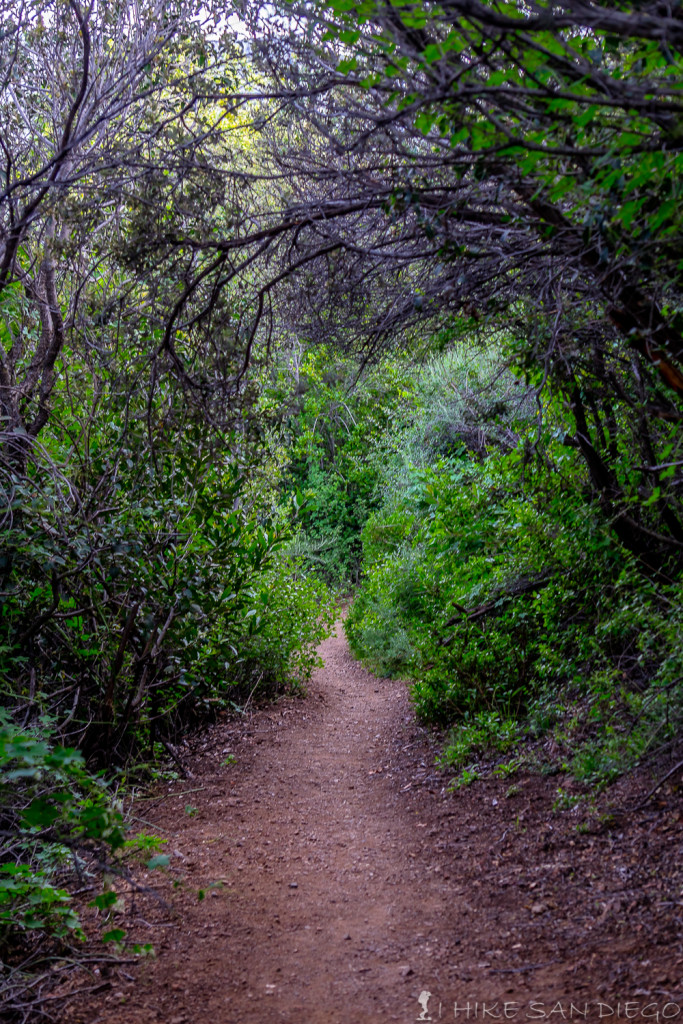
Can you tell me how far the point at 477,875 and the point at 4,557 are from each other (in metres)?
3.79

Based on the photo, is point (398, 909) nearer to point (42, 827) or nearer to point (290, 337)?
point (42, 827)

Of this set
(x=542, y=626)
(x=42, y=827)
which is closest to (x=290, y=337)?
(x=542, y=626)

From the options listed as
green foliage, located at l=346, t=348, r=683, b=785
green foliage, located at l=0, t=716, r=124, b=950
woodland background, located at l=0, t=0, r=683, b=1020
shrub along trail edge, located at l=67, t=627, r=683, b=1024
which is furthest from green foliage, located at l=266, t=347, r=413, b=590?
green foliage, located at l=0, t=716, r=124, b=950

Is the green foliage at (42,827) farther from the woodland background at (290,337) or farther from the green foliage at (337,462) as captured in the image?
the green foliage at (337,462)

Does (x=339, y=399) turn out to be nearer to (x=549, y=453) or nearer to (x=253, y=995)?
(x=549, y=453)

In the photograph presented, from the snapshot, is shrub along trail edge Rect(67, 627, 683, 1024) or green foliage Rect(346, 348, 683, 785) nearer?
shrub along trail edge Rect(67, 627, 683, 1024)

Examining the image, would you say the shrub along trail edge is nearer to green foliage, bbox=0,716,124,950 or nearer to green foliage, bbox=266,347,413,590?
green foliage, bbox=0,716,124,950

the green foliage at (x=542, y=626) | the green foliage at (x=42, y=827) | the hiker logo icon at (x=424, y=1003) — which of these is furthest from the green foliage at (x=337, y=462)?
the hiker logo icon at (x=424, y=1003)

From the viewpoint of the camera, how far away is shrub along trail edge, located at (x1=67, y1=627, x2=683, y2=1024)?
11.5ft

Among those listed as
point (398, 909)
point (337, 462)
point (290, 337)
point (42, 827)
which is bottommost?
point (398, 909)

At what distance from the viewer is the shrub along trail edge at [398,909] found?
352 cm

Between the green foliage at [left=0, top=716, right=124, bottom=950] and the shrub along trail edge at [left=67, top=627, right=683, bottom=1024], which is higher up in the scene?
the green foliage at [left=0, top=716, right=124, bottom=950]

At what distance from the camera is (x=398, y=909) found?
15.4 feet

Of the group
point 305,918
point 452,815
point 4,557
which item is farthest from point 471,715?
point 4,557
